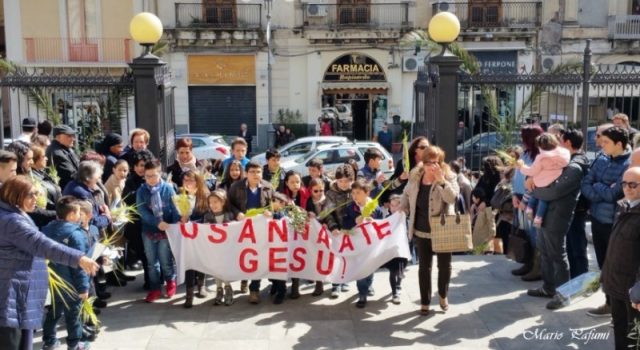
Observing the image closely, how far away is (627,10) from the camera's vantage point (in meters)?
28.4

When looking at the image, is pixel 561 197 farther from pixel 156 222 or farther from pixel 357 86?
pixel 357 86

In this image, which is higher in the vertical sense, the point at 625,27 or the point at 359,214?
the point at 625,27

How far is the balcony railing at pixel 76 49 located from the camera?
2791 centimetres

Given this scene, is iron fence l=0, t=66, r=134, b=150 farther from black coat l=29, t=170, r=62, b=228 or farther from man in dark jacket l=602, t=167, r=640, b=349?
man in dark jacket l=602, t=167, r=640, b=349

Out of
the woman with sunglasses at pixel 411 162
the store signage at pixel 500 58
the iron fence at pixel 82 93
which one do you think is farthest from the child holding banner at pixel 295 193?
the store signage at pixel 500 58

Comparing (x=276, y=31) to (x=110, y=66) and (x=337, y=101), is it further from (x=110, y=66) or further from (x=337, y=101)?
(x=110, y=66)

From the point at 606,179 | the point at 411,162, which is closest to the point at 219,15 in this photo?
the point at 411,162

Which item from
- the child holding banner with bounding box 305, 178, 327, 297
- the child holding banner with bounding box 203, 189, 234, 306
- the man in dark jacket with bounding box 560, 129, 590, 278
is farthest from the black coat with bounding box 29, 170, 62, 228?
the man in dark jacket with bounding box 560, 129, 590, 278

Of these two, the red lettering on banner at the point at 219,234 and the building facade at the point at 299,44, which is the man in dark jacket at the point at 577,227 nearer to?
the red lettering on banner at the point at 219,234

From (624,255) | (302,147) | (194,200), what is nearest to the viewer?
(624,255)

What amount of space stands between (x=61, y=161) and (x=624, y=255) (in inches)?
240

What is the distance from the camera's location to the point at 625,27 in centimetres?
2795

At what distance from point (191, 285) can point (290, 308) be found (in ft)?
3.54

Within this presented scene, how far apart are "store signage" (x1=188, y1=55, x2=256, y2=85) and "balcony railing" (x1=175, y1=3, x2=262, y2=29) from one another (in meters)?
1.23
